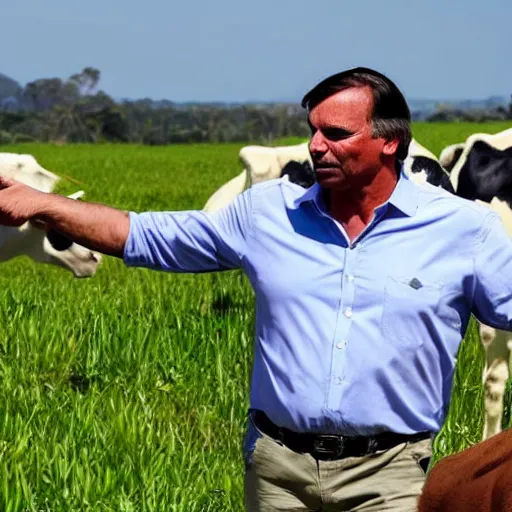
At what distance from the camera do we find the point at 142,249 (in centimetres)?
325

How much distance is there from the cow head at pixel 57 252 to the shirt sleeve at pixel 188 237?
392 cm

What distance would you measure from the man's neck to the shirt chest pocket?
17 centimetres

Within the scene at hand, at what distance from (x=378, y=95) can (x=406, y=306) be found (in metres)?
0.48

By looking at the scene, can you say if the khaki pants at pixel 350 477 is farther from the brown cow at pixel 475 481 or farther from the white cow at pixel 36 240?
the white cow at pixel 36 240

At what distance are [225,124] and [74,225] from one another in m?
70.7

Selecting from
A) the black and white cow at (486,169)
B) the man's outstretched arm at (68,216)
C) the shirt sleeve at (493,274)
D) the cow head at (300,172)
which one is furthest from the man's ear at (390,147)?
the cow head at (300,172)

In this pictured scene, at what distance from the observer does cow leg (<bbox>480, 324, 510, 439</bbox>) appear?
19.6ft

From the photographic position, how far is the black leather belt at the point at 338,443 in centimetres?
311

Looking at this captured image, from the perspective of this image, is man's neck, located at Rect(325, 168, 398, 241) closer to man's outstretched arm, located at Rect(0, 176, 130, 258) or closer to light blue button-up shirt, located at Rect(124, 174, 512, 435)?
light blue button-up shirt, located at Rect(124, 174, 512, 435)

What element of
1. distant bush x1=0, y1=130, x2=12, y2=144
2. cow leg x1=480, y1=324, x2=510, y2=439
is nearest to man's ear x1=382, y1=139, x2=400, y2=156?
cow leg x1=480, y1=324, x2=510, y2=439

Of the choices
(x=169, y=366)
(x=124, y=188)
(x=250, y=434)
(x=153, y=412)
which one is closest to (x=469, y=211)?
(x=250, y=434)

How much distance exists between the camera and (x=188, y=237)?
3277mm

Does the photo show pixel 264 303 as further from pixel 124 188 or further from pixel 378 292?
pixel 124 188

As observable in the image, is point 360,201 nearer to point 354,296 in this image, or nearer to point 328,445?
point 354,296
